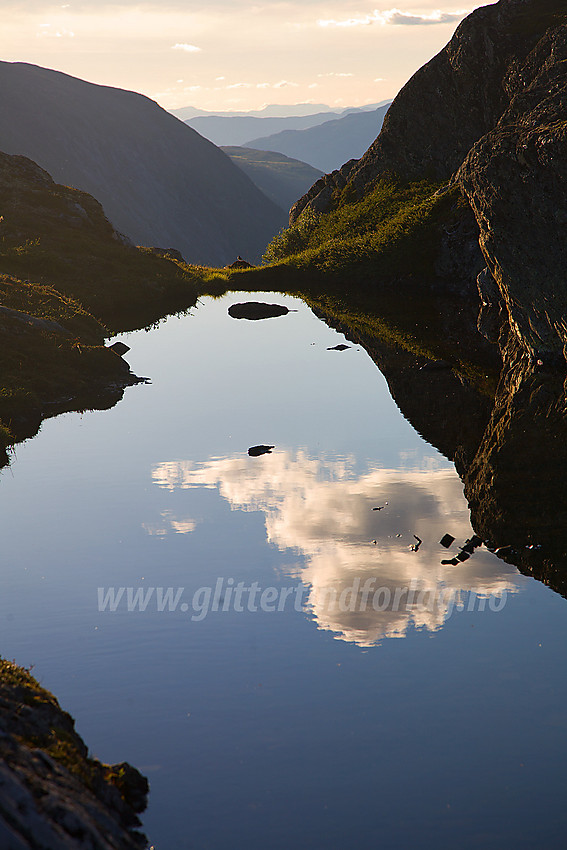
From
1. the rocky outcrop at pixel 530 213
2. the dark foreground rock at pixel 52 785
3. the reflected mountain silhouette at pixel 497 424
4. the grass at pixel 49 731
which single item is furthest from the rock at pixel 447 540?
the rocky outcrop at pixel 530 213

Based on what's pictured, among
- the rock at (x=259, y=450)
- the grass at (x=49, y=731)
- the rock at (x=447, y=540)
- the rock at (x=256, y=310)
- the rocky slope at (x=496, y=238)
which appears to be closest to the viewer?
the grass at (x=49, y=731)

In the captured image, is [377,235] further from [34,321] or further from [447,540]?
[447,540]

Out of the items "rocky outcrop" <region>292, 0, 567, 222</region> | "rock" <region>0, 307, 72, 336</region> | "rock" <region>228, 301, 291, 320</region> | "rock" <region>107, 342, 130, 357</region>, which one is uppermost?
"rocky outcrop" <region>292, 0, 567, 222</region>

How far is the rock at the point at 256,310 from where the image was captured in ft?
→ 200

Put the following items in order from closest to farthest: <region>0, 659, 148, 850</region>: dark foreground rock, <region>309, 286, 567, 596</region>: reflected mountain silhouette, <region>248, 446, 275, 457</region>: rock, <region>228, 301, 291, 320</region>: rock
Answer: <region>0, 659, 148, 850</region>: dark foreground rock < <region>309, 286, 567, 596</region>: reflected mountain silhouette < <region>248, 446, 275, 457</region>: rock < <region>228, 301, 291, 320</region>: rock

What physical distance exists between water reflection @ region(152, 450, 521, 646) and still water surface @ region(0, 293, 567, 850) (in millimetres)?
70

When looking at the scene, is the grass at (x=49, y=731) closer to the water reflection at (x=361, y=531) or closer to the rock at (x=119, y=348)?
the water reflection at (x=361, y=531)

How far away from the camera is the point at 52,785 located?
353 inches

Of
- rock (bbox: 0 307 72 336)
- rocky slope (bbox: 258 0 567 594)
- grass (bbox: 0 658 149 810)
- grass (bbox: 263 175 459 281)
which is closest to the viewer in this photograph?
grass (bbox: 0 658 149 810)

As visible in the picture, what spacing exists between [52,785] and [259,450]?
1900 centimetres

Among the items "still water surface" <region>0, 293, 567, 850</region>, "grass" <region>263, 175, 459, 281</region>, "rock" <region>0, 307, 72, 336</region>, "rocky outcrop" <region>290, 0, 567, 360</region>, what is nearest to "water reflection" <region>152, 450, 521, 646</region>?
"still water surface" <region>0, 293, 567, 850</region>

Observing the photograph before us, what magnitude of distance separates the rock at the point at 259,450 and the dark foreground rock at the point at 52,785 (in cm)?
1568

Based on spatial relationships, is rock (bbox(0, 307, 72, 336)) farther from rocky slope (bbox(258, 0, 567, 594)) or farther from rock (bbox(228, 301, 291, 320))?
rock (bbox(228, 301, 291, 320))

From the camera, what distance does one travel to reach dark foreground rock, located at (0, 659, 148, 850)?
8.15 metres
